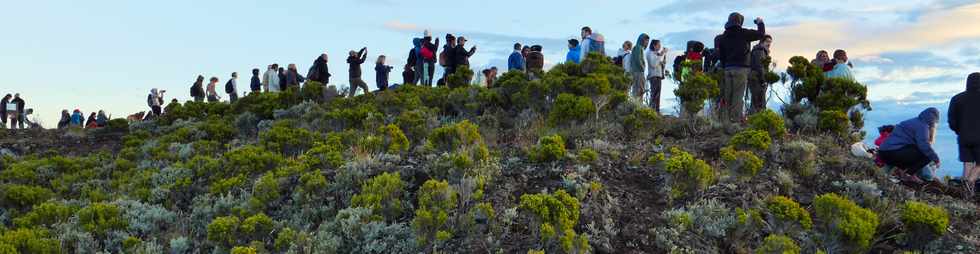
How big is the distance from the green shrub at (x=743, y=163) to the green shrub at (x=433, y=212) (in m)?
3.17

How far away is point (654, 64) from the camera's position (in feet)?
47.9

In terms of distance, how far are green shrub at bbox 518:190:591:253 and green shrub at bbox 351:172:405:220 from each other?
1.45 m

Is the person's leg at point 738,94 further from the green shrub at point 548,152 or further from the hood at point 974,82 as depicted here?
the green shrub at point 548,152

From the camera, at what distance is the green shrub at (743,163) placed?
27.6ft

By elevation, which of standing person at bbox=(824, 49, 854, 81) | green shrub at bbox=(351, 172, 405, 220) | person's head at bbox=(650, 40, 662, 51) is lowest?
green shrub at bbox=(351, 172, 405, 220)

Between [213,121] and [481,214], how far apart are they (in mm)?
10321

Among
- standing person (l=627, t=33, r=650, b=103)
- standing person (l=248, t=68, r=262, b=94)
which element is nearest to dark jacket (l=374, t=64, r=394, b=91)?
standing person (l=248, t=68, r=262, b=94)

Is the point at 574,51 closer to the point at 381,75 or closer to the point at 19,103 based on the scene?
the point at 381,75

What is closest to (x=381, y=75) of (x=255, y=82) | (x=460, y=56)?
(x=460, y=56)

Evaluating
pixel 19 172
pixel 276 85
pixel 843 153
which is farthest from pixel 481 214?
pixel 276 85

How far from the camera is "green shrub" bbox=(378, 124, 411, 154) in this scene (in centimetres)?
1014

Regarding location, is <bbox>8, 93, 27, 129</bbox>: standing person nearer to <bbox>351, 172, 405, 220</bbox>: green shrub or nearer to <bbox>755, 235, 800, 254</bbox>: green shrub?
<bbox>351, 172, 405, 220</bbox>: green shrub

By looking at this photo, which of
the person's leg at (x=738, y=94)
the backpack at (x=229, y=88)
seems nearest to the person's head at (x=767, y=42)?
the person's leg at (x=738, y=94)

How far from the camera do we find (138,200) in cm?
959
